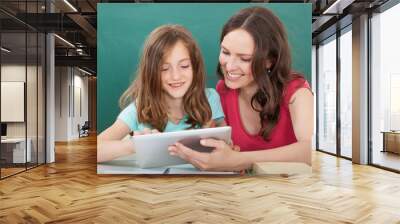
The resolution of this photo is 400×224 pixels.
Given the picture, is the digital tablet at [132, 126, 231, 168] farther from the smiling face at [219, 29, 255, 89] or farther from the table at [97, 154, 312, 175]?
the smiling face at [219, 29, 255, 89]

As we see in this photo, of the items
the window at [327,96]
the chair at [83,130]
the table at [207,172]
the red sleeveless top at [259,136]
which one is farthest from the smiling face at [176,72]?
the chair at [83,130]

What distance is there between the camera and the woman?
650 cm

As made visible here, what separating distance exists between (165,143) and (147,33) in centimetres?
174

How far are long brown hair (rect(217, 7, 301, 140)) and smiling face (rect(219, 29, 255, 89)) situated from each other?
8 centimetres

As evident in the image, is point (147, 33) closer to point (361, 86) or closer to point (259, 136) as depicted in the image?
point (259, 136)

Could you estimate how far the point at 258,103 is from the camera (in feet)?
21.5

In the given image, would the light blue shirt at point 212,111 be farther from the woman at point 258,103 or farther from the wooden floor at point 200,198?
the wooden floor at point 200,198

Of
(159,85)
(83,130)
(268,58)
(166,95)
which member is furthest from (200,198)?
(83,130)

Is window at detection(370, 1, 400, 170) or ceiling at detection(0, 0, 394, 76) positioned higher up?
ceiling at detection(0, 0, 394, 76)

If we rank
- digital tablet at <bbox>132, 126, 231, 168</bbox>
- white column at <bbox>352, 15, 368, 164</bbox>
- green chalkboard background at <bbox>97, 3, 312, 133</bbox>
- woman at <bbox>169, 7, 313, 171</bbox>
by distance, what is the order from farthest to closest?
white column at <bbox>352, 15, 368, 164</bbox>, green chalkboard background at <bbox>97, 3, 312, 133</bbox>, woman at <bbox>169, 7, 313, 171</bbox>, digital tablet at <bbox>132, 126, 231, 168</bbox>

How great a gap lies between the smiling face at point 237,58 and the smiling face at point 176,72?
55 centimetres

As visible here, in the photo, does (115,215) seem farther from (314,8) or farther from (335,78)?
(335,78)

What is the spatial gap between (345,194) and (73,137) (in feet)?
44.7

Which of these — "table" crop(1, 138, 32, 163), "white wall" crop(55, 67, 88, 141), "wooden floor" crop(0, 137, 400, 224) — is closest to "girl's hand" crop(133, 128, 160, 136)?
"wooden floor" crop(0, 137, 400, 224)
